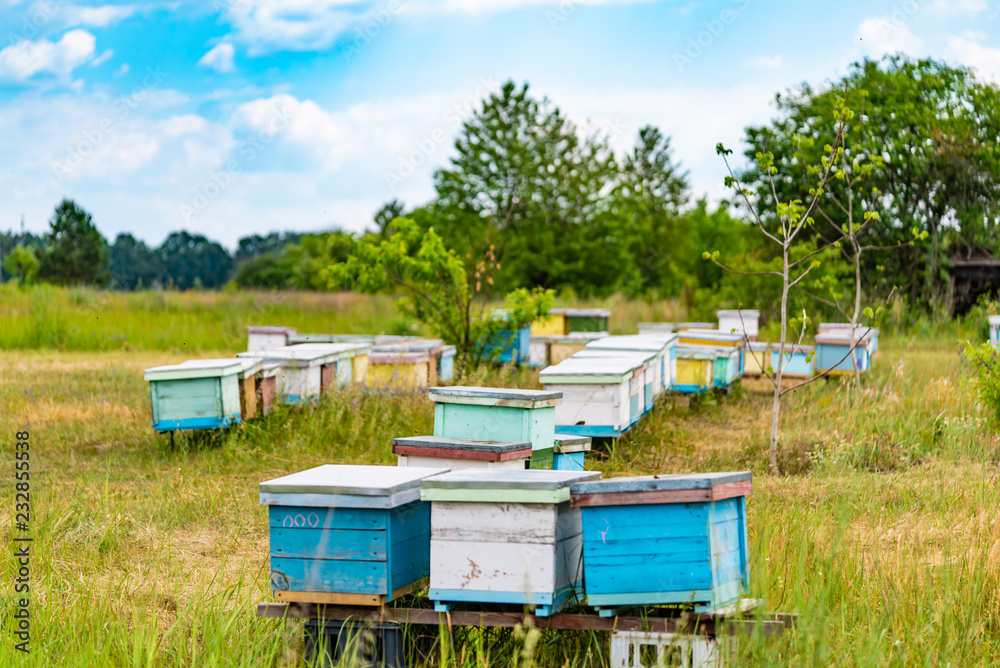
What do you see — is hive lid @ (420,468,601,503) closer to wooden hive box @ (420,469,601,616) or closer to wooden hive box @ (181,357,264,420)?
wooden hive box @ (420,469,601,616)

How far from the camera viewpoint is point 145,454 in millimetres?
6672

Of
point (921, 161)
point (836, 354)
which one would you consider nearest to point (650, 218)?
point (921, 161)

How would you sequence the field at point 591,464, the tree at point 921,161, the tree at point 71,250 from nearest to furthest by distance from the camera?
the field at point 591,464
the tree at point 921,161
the tree at point 71,250

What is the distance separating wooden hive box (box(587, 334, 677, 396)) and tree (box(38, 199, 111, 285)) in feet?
143

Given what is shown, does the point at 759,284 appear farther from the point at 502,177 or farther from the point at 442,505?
the point at 502,177

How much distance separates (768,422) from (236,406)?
4.40 meters

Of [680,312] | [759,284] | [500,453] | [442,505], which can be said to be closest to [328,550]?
[442,505]

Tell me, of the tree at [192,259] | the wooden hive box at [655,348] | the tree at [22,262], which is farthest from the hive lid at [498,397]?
the tree at [192,259]

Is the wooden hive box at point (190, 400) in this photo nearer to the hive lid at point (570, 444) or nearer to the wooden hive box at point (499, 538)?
the hive lid at point (570, 444)

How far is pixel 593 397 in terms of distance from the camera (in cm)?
593

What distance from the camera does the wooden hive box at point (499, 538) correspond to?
279 centimetres

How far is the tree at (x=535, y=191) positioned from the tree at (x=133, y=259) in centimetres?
2170

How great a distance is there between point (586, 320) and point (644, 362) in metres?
5.84

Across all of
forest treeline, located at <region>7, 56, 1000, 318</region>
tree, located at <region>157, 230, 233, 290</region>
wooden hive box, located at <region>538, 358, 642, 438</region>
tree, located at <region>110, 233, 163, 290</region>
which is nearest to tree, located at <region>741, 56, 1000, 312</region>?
forest treeline, located at <region>7, 56, 1000, 318</region>
